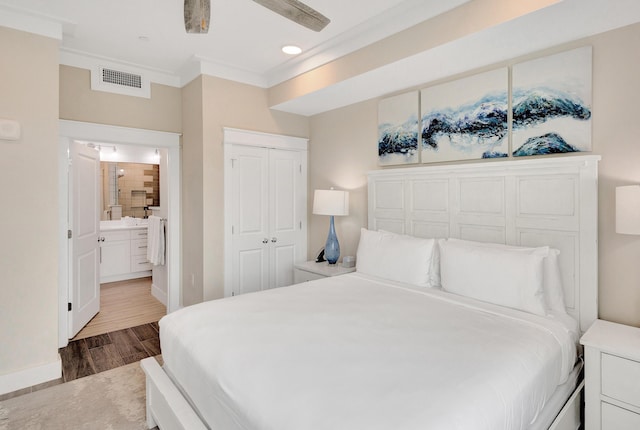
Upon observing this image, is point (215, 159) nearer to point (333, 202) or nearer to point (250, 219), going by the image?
point (250, 219)

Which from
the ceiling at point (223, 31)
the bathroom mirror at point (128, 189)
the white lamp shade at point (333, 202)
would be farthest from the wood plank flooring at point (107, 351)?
the bathroom mirror at point (128, 189)

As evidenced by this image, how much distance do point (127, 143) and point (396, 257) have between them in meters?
2.90

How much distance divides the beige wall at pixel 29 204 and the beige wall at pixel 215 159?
1204 millimetres

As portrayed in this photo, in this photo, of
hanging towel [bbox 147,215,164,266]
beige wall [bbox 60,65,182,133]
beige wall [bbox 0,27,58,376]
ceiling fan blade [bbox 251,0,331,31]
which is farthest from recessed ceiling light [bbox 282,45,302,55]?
hanging towel [bbox 147,215,164,266]

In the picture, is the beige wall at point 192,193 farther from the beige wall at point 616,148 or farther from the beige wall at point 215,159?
the beige wall at point 616,148

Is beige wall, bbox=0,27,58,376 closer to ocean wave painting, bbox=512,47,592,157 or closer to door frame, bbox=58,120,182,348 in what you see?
door frame, bbox=58,120,182,348

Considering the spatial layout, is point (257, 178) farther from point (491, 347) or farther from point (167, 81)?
point (491, 347)

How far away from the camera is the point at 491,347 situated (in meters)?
1.58

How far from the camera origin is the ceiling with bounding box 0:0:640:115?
2.10 m

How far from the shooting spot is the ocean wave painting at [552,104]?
221 centimetres

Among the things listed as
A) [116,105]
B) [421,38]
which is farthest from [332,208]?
[116,105]

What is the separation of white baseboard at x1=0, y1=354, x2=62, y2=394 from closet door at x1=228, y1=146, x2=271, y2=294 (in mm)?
1586

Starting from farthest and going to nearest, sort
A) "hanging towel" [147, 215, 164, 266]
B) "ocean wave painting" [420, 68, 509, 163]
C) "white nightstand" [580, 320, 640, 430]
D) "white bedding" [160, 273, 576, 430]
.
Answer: "hanging towel" [147, 215, 164, 266], "ocean wave painting" [420, 68, 509, 163], "white nightstand" [580, 320, 640, 430], "white bedding" [160, 273, 576, 430]

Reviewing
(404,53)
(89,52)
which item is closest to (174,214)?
(89,52)
